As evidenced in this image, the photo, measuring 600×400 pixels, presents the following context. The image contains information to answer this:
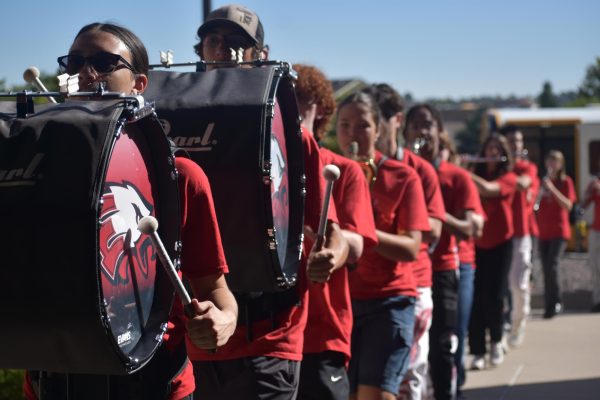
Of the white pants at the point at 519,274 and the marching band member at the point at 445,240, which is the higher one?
the marching band member at the point at 445,240

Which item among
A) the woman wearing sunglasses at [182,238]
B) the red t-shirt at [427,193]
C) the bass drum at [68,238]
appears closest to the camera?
the bass drum at [68,238]

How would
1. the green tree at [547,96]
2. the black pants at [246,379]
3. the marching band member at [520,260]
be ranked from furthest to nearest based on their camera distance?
1. the green tree at [547,96]
2. the marching band member at [520,260]
3. the black pants at [246,379]

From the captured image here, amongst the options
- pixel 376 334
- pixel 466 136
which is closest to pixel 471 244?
pixel 376 334

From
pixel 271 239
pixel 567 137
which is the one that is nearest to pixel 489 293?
pixel 271 239

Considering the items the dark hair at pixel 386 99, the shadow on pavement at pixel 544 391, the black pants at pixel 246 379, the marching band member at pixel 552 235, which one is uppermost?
the dark hair at pixel 386 99

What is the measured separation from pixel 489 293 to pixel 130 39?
24.0ft

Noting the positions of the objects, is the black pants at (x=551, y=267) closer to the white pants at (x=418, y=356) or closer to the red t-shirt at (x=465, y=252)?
the red t-shirt at (x=465, y=252)

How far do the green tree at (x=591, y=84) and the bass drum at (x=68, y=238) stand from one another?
2338 inches

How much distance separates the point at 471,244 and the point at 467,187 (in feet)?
2.46

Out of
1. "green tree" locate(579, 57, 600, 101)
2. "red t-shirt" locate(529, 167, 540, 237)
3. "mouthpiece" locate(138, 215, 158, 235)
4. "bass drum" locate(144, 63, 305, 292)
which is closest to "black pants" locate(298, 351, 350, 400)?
"bass drum" locate(144, 63, 305, 292)

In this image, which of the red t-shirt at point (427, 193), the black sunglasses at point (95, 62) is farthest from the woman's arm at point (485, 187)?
the black sunglasses at point (95, 62)

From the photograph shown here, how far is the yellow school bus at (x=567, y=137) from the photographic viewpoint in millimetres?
24406

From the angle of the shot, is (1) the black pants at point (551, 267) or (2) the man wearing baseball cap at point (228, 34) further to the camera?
(1) the black pants at point (551, 267)

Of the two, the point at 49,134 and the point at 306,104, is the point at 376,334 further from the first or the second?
the point at 49,134
